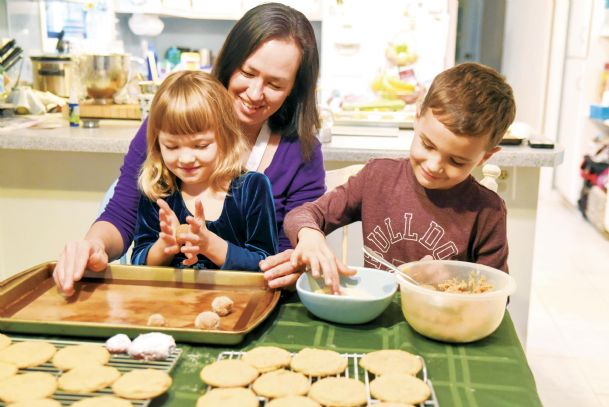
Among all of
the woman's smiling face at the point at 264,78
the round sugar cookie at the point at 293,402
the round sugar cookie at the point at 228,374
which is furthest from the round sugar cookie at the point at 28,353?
the woman's smiling face at the point at 264,78

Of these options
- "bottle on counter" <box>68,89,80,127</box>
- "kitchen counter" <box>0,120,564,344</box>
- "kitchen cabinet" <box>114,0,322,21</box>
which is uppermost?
"kitchen cabinet" <box>114,0,322,21</box>

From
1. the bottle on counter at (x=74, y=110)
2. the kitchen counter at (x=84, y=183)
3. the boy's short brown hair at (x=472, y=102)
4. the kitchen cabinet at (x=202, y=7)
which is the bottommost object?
the kitchen counter at (x=84, y=183)

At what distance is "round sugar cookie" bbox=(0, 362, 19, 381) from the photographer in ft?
2.97

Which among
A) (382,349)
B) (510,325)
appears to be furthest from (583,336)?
(382,349)

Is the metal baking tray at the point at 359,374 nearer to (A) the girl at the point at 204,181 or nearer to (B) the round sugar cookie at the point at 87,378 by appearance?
(B) the round sugar cookie at the point at 87,378

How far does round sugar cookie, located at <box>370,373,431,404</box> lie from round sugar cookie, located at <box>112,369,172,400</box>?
0.93ft

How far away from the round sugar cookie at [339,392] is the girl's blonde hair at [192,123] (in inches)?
26.5

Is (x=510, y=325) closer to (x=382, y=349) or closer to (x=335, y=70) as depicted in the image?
(x=382, y=349)

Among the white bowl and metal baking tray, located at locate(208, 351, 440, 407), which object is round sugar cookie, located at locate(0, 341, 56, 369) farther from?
the white bowl

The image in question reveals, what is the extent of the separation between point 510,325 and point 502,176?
4.13 ft

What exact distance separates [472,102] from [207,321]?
647mm

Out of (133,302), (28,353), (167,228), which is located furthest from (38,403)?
(167,228)

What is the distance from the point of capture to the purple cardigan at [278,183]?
1.61 metres

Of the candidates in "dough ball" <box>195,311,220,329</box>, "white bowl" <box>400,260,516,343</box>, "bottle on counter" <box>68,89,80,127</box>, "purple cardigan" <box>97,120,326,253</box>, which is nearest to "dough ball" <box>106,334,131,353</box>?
"dough ball" <box>195,311,220,329</box>
